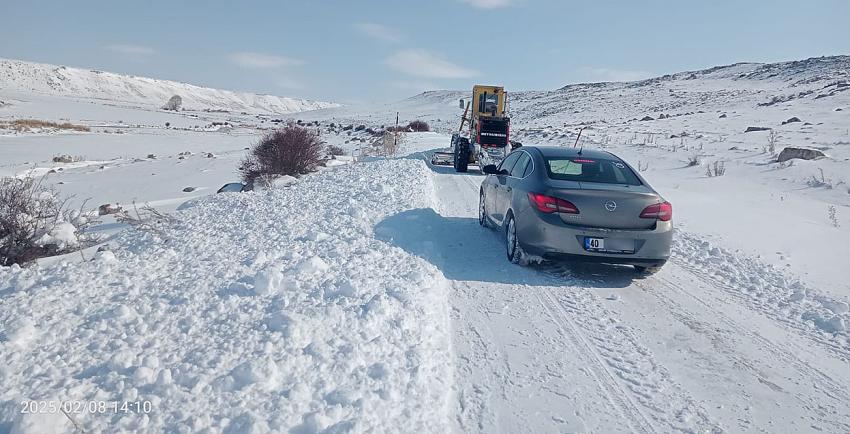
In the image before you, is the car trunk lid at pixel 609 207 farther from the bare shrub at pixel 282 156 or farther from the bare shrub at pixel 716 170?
the bare shrub at pixel 716 170

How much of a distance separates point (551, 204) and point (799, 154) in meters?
14.2

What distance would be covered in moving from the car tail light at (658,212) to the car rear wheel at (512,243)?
154cm

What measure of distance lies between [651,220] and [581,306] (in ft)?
5.12

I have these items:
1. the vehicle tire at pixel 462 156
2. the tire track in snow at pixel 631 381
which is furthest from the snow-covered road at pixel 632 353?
the vehicle tire at pixel 462 156

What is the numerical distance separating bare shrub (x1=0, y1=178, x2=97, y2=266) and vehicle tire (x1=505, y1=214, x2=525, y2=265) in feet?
18.1

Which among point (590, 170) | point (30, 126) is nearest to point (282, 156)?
point (590, 170)

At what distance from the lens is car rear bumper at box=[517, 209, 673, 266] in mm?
6371

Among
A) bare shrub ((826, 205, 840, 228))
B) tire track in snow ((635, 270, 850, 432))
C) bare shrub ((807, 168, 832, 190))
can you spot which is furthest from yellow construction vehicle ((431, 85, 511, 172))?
tire track in snow ((635, 270, 850, 432))

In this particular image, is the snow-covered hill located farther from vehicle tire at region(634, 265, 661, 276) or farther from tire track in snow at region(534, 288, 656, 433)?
tire track in snow at region(534, 288, 656, 433)

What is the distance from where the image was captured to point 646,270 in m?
6.94

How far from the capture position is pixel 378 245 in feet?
23.0

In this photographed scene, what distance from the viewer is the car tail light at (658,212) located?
21.1 ft

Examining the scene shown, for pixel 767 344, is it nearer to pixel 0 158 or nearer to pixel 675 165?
pixel 675 165

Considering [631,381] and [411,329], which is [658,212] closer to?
[631,381]
